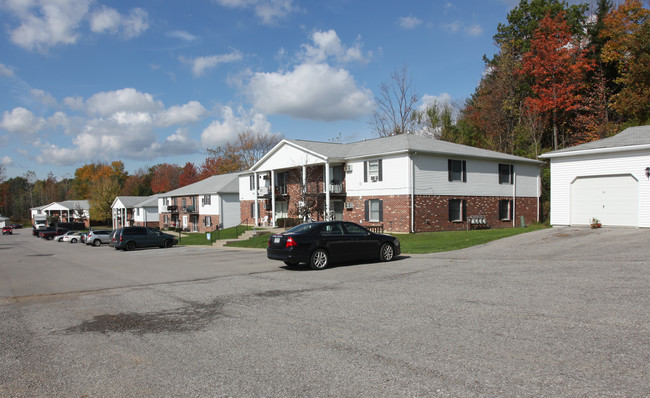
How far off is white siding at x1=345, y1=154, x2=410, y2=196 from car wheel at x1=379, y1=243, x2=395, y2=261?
42.1 ft

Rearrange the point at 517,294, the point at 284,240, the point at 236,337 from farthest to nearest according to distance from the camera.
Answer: the point at 284,240 < the point at 517,294 < the point at 236,337

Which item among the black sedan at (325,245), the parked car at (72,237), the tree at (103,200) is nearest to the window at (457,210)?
the black sedan at (325,245)

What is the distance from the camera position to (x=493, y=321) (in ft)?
22.9

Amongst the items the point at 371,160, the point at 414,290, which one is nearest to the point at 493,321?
the point at 414,290

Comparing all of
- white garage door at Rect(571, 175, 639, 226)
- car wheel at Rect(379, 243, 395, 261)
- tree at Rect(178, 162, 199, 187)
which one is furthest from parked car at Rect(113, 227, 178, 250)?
tree at Rect(178, 162, 199, 187)

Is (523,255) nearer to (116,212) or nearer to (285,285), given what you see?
(285,285)

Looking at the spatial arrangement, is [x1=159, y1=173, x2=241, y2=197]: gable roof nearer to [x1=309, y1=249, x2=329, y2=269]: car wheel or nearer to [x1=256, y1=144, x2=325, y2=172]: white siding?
[x1=256, y1=144, x2=325, y2=172]: white siding

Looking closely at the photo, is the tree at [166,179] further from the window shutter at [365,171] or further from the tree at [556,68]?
the tree at [556,68]

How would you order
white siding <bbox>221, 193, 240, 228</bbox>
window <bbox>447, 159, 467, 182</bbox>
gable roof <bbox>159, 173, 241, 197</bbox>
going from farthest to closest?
gable roof <bbox>159, 173, 241, 197</bbox>
white siding <bbox>221, 193, 240, 228</bbox>
window <bbox>447, 159, 467, 182</bbox>

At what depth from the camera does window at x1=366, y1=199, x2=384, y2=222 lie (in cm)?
2998

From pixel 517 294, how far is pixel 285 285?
536 centimetres

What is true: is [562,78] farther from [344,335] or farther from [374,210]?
[344,335]

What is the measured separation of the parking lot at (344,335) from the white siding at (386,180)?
16200mm

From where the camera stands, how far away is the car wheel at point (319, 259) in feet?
46.9
